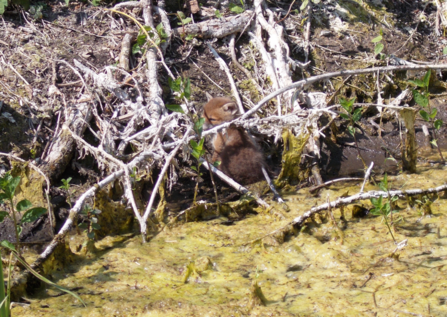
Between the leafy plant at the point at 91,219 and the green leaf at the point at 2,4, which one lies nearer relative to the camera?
the leafy plant at the point at 91,219

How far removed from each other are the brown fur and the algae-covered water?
703mm

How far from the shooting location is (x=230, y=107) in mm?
5328

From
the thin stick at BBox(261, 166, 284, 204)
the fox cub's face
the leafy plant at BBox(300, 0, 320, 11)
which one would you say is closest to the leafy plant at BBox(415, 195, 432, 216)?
the thin stick at BBox(261, 166, 284, 204)

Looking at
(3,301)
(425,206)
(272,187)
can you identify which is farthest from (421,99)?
(3,301)

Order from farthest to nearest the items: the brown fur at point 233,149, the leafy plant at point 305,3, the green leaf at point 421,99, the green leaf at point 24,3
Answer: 1. the leafy plant at point 305,3
2. the green leaf at point 24,3
3. the brown fur at point 233,149
4. the green leaf at point 421,99

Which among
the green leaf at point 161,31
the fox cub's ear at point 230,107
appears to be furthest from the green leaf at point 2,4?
the fox cub's ear at point 230,107

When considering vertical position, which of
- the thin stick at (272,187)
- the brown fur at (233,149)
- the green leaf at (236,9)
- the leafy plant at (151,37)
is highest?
the green leaf at (236,9)

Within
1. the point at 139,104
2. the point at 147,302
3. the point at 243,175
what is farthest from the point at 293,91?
the point at 147,302

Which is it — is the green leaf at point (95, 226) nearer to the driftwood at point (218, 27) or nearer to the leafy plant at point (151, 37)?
the leafy plant at point (151, 37)

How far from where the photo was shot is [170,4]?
6188 millimetres

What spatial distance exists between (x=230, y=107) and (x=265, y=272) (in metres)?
2.55

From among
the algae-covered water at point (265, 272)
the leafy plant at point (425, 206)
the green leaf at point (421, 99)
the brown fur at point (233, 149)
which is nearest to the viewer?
the algae-covered water at point (265, 272)

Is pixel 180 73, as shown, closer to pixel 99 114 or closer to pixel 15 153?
pixel 99 114

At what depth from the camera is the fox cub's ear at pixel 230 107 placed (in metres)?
5.29
